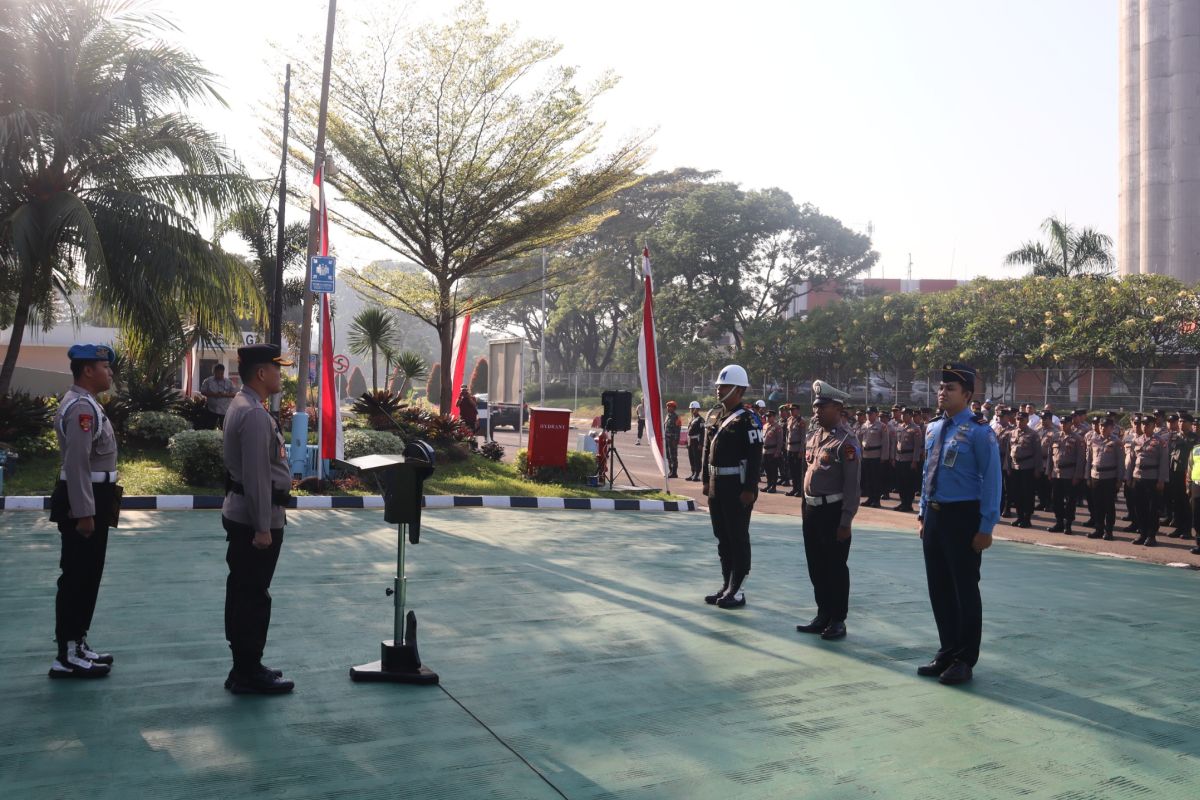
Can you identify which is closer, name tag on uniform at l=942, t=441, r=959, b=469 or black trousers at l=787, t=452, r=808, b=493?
name tag on uniform at l=942, t=441, r=959, b=469

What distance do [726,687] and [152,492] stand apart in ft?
32.5

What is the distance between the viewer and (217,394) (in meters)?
16.7

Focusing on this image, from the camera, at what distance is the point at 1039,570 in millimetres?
9781

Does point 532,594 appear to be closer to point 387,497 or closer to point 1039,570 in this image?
point 387,497

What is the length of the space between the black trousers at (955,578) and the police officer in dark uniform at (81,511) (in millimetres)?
4467

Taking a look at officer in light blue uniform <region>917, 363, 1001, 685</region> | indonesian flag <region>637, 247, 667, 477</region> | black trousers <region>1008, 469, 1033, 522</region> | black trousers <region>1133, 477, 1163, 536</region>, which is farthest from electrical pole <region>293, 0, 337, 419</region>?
black trousers <region>1133, 477, 1163, 536</region>

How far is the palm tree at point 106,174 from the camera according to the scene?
44.6ft

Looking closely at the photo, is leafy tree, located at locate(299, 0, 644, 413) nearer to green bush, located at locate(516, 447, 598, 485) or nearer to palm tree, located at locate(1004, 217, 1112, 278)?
green bush, located at locate(516, 447, 598, 485)

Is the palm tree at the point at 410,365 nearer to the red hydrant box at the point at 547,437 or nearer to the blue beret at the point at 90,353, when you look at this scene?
the red hydrant box at the point at 547,437

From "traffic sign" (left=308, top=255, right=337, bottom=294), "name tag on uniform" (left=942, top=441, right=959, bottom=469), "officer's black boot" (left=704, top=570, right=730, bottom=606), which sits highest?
"traffic sign" (left=308, top=255, right=337, bottom=294)

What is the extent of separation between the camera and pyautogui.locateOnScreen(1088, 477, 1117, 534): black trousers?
13523 millimetres

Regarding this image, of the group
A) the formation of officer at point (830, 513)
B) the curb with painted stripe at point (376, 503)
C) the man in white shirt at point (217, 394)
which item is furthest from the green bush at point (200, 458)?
the formation of officer at point (830, 513)

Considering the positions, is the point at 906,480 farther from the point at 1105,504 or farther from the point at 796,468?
the point at 1105,504

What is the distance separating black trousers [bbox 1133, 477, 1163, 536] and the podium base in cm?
1119
